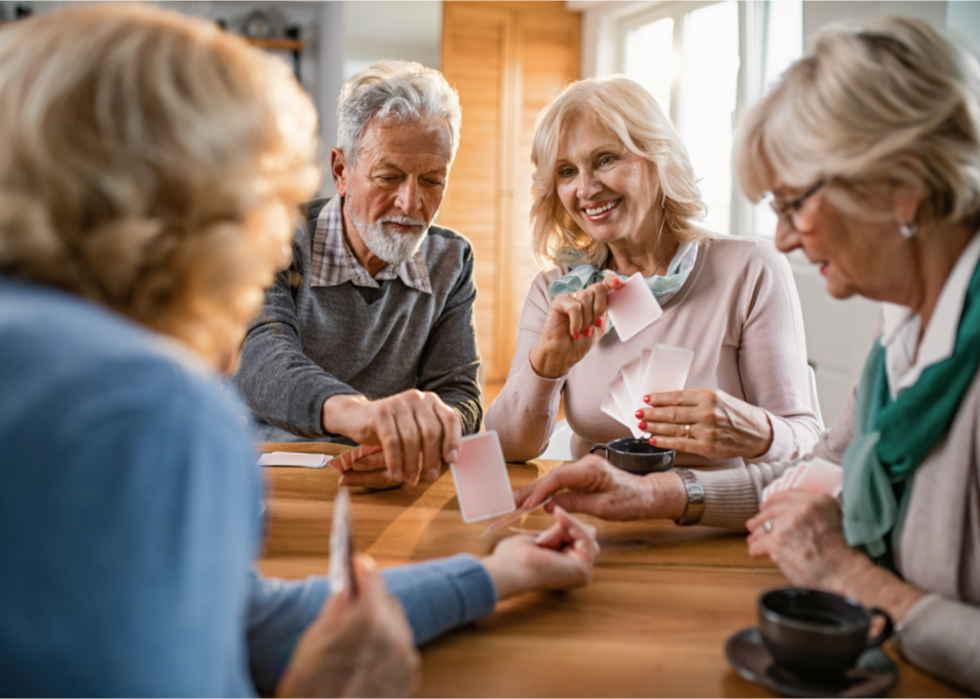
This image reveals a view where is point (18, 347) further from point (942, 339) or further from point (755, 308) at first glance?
point (755, 308)

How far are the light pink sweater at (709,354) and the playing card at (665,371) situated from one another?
0.23 metres

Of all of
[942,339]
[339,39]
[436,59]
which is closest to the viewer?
[942,339]

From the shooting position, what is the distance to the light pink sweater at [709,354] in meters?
1.99

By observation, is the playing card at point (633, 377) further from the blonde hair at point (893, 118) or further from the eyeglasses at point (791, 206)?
the blonde hair at point (893, 118)

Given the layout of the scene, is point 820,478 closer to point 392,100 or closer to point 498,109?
point 392,100

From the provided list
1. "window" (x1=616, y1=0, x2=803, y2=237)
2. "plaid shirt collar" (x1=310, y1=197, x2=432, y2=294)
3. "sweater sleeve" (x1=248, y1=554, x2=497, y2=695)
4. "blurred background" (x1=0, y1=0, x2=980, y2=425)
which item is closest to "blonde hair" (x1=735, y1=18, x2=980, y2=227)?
"sweater sleeve" (x1=248, y1=554, x2=497, y2=695)

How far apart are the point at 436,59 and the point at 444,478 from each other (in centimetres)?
559

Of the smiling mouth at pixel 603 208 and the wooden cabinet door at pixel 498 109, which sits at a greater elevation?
the wooden cabinet door at pixel 498 109

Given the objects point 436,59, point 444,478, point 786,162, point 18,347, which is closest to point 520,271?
point 436,59

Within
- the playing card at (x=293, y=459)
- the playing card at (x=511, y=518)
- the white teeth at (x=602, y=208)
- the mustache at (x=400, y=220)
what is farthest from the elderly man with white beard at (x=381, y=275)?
the playing card at (x=511, y=518)

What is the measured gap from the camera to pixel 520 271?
23.5 ft

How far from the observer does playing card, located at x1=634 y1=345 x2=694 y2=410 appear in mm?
1761

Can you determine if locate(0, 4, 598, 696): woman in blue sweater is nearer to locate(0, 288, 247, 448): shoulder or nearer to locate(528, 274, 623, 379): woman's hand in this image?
locate(0, 288, 247, 448): shoulder

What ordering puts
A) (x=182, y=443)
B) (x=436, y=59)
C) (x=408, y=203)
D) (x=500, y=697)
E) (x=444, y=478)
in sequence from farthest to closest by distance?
1. (x=436, y=59)
2. (x=408, y=203)
3. (x=444, y=478)
4. (x=500, y=697)
5. (x=182, y=443)
